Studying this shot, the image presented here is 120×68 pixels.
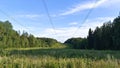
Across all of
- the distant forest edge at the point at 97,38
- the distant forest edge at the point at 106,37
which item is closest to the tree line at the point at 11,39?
the distant forest edge at the point at 97,38

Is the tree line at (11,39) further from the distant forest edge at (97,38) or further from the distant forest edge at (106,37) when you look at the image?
the distant forest edge at (106,37)

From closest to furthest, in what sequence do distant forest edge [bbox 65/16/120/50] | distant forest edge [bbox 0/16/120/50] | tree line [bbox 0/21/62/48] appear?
distant forest edge [bbox 65/16/120/50] → distant forest edge [bbox 0/16/120/50] → tree line [bbox 0/21/62/48]

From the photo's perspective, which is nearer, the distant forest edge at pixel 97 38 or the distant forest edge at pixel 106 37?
the distant forest edge at pixel 106 37

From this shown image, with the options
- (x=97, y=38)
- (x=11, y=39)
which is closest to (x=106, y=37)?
(x=97, y=38)

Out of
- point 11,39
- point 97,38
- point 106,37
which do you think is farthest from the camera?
point 11,39

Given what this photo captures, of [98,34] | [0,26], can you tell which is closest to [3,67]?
[98,34]

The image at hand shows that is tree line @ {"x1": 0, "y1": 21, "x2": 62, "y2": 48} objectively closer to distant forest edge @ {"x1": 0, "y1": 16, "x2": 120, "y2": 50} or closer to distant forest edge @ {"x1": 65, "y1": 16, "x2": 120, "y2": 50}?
distant forest edge @ {"x1": 0, "y1": 16, "x2": 120, "y2": 50}

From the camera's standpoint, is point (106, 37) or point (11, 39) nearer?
point (106, 37)

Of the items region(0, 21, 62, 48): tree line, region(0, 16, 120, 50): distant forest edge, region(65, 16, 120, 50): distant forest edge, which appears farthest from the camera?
region(0, 21, 62, 48): tree line

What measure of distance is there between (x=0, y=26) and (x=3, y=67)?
383ft

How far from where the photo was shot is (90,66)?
34.9ft

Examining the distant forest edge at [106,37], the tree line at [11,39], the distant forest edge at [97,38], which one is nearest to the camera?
the distant forest edge at [106,37]

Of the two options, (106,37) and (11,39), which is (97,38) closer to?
(106,37)

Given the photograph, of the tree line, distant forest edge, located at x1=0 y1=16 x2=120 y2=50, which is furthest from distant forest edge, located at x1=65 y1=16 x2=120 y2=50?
the tree line
